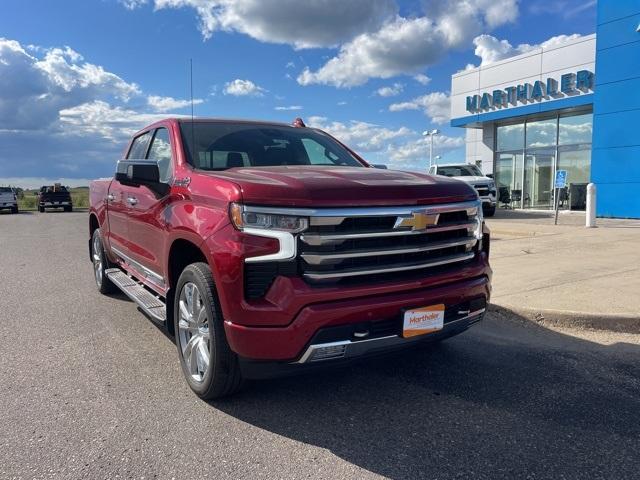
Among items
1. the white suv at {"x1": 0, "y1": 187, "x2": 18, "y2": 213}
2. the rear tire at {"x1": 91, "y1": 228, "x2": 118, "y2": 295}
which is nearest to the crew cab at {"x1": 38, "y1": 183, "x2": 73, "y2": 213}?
the white suv at {"x1": 0, "y1": 187, "x2": 18, "y2": 213}

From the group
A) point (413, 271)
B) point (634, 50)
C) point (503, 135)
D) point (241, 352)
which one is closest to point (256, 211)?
point (241, 352)

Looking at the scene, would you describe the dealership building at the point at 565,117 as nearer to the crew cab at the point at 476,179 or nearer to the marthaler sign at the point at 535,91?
the marthaler sign at the point at 535,91

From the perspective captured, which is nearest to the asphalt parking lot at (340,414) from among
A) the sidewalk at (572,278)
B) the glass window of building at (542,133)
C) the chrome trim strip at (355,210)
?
the sidewalk at (572,278)

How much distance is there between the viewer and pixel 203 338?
134 inches

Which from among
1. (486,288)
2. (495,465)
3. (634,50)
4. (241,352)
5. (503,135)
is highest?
(634,50)

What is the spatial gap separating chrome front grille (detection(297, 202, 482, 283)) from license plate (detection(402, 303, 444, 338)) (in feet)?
0.85

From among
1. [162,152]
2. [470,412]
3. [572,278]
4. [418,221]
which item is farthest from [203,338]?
[572,278]

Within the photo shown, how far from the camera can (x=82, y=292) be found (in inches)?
275

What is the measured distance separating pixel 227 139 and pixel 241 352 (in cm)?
211

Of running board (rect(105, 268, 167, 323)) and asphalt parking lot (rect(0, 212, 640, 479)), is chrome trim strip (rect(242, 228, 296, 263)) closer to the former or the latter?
asphalt parking lot (rect(0, 212, 640, 479))

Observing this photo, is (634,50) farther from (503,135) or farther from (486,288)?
(486,288)

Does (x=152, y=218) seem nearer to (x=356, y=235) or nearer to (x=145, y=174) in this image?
(x=145, y=174)

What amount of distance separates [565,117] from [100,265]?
21.8 m

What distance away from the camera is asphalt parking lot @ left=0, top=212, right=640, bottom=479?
271cm
